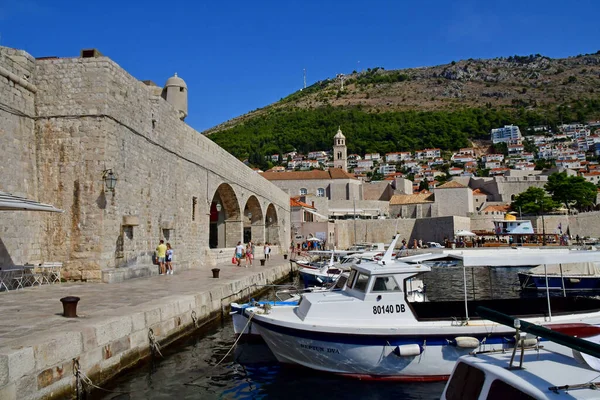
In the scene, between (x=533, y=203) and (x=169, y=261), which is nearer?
(x=169, y=261)

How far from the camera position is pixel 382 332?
22.8 ft

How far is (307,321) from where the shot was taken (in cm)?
730

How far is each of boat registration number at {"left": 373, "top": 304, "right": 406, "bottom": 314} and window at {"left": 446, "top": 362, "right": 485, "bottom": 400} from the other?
10.7 ft

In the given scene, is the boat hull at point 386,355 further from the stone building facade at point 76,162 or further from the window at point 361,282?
the stone building facade at point 76,162

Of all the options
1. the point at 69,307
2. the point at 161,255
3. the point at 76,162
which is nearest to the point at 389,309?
the point at 69,307

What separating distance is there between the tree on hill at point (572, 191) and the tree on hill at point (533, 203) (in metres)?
2.65

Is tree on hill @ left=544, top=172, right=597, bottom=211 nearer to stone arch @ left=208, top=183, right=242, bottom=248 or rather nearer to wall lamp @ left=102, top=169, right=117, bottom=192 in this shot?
stone arch @ left=208, top=183, right=242, bottom=248

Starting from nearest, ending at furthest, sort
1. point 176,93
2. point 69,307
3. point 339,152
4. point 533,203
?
point 69,307 < point 176,93 < point 533,203 < point 339,152

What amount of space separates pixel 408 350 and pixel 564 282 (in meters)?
13.0

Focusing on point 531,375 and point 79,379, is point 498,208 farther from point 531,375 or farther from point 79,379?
point 531,375

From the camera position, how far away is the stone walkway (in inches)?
236

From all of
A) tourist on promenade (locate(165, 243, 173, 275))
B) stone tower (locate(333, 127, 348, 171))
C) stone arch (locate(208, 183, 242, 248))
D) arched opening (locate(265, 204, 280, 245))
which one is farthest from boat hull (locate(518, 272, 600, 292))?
stone tower (locate(333, 127, 348, 171))

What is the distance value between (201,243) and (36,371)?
45.0ft

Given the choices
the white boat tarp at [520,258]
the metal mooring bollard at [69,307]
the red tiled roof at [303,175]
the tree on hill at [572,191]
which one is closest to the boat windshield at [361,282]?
the white boat tarp at [520,258]
